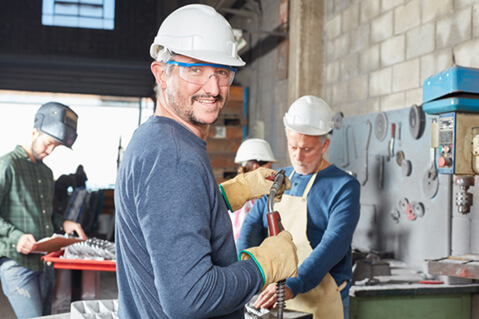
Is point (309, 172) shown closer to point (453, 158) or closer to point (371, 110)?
point (453, 158)

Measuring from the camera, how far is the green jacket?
309 cm

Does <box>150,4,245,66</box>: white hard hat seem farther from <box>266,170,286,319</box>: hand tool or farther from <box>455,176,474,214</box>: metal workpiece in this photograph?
<box>455,176,474,214</box>: metal workpiece

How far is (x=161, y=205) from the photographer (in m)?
1.13

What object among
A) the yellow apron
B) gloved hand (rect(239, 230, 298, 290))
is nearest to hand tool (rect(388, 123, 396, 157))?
the yellow apron

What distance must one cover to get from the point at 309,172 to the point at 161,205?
1.44 meters

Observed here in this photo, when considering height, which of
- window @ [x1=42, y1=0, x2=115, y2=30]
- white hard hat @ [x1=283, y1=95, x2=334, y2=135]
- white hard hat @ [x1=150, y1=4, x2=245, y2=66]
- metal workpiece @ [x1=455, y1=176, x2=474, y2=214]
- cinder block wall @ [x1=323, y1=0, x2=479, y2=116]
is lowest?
metal workpiece @ [x1=455, y1=176, x2=474, y2=214]

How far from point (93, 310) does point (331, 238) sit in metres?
0.97

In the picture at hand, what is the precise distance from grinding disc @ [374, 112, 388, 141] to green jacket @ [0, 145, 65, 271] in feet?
7.84

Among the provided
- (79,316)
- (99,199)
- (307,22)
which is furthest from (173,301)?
(99,199)

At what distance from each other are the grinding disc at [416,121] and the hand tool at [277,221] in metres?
1.91

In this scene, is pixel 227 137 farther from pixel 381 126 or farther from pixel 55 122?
pixel 55 122

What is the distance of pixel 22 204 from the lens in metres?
3.22

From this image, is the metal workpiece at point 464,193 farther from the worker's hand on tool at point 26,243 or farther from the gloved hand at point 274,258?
the worker's hand on tool at point 26,243

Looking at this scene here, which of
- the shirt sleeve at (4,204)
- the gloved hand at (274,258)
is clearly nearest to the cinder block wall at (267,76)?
the shirt sleeve at (4,204)
